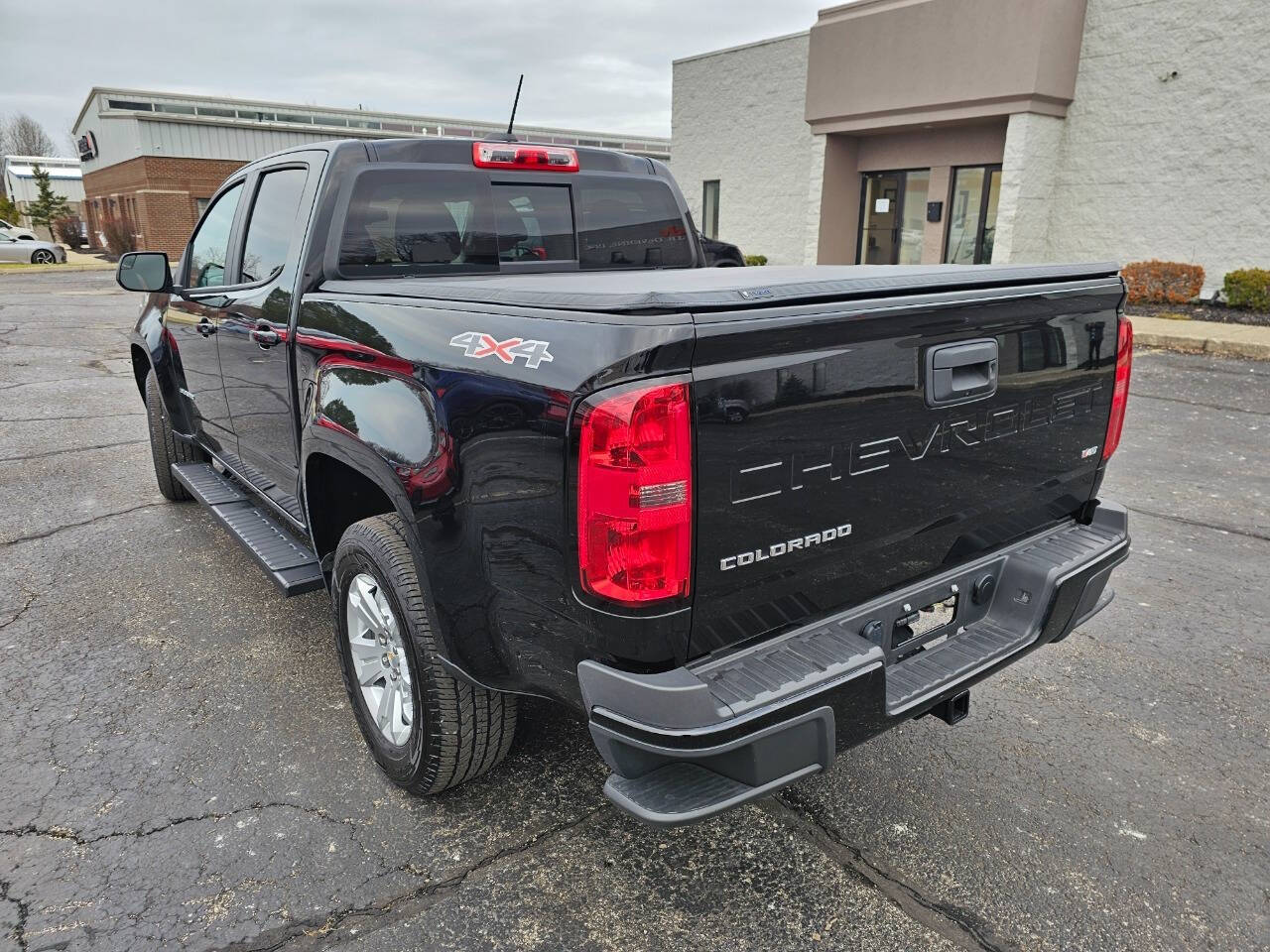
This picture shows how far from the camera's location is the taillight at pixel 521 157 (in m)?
3.72

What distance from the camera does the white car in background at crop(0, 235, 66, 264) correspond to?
35.2 metres

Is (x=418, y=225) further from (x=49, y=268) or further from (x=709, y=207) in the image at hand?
(x=49, y=268)

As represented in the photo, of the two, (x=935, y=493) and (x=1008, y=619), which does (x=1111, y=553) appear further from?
(x=935, y=493)

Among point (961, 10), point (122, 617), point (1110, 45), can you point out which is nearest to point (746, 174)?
point (961, 10)

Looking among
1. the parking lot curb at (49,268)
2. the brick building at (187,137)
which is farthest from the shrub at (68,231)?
the parking lot curb at (49,268)

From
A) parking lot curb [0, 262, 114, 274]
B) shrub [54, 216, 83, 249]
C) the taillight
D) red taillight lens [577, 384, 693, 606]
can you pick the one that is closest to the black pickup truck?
red taillight lens [577, 384, 693, 606]

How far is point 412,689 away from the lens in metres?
2.64

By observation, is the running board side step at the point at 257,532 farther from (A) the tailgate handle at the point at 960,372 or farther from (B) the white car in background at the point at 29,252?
(B) the white car in background at the point at 29,252

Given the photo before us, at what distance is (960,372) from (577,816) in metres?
1.76

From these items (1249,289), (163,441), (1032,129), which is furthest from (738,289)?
(1032,129)

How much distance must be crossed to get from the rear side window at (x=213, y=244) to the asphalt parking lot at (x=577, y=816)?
1638 millimetres

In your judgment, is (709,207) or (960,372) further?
(709,207)

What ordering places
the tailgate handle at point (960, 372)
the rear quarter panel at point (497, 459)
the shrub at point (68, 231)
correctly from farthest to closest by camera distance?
1. the shrub at point (68, 231)
2. the tailgate handle at point (960, 372)
3. the rear quarter panel at point (497, 459)

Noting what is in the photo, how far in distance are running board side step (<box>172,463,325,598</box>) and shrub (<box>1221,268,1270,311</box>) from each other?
1488 centimetres
